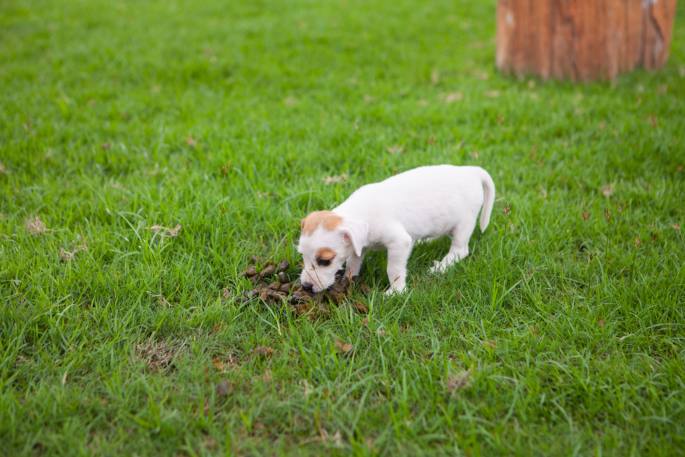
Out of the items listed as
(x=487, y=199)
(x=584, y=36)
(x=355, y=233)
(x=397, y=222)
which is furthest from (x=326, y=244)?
(x=584, y=36)

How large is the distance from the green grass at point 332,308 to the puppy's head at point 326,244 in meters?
0.24

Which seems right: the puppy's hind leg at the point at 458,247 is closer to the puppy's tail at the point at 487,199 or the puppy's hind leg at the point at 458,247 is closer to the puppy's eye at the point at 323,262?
the puppy's tail at the point at 487,199

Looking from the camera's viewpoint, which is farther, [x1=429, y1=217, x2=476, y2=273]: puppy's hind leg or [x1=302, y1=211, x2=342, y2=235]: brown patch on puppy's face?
[x1=429, y1=217, x2=476, y2=273]: puppy's hind leg

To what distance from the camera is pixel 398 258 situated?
328 centimetres

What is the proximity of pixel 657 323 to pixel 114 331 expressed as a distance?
121 inches

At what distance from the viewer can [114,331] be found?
9.76ft

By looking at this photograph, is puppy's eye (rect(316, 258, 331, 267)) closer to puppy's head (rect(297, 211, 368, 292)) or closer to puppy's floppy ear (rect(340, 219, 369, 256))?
puppy's head (rect(297, 211, 368, 292))

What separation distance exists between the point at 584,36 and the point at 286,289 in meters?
5.66

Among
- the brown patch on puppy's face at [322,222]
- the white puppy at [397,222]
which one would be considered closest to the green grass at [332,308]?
the white puppy at [397,222]

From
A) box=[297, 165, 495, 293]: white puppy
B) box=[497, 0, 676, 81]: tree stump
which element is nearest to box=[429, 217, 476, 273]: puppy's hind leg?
box=[297, 165, 495, 293]: white puppy

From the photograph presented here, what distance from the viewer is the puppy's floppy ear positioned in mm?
2998

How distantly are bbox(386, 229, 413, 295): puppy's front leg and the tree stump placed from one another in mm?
4884

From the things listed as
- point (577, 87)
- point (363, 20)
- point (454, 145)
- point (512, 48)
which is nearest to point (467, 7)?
point (363, 20)

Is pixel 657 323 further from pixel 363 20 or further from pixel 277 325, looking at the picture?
pixel 363 20
